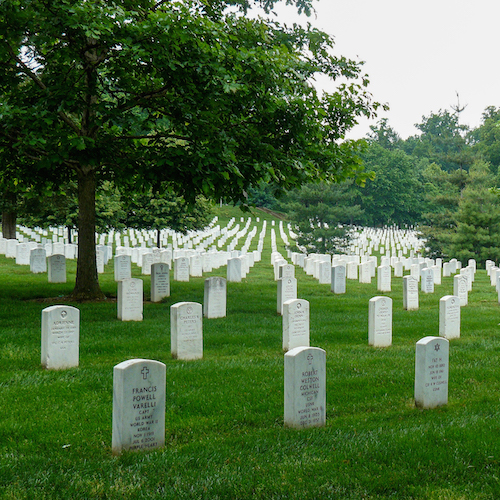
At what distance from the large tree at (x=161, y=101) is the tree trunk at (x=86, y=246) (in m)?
0.03

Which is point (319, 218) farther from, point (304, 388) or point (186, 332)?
point (304, 388)

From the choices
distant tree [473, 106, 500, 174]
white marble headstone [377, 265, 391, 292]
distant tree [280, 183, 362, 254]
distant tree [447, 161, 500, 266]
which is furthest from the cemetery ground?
distant tree [473, 106, 500, 174]

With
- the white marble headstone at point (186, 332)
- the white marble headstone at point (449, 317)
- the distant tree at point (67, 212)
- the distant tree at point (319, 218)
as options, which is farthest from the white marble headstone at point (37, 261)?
the distant tree at point (319, 218)

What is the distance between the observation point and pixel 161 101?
13.5 meters

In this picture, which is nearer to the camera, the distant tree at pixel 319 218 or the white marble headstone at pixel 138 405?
the white marble headstone at pixel 138 405

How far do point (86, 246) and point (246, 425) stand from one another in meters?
9.79

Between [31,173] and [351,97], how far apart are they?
9.16 meters

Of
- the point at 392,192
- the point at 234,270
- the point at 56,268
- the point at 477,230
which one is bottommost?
the point at 234,270

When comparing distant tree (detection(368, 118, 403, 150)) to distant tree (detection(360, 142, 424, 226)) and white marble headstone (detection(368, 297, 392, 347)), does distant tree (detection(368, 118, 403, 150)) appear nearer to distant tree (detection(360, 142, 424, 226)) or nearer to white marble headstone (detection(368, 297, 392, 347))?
distant tree (detection(360, 142, 424, 226))

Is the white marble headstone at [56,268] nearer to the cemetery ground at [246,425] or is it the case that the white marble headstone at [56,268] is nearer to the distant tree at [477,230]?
the cemetery ground at [246,425]

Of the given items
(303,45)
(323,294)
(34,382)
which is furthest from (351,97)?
(34,382)

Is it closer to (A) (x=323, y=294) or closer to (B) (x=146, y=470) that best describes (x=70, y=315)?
(B) (x=146, y=470)

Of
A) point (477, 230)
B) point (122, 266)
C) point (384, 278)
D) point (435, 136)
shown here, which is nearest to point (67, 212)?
point (122, 266)

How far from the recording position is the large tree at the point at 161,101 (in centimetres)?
1163
